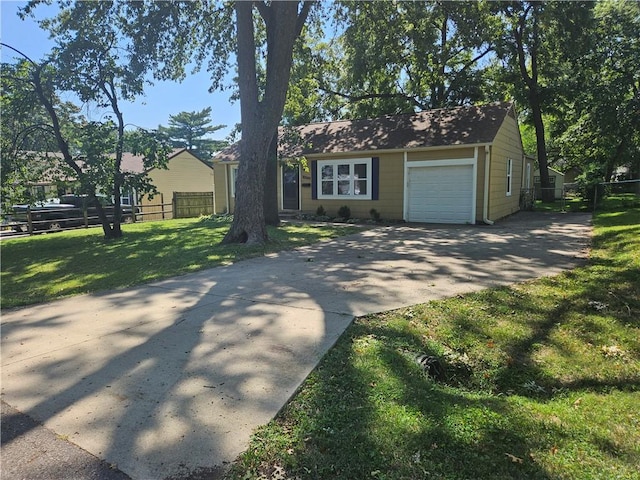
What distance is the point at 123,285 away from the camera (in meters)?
6.75

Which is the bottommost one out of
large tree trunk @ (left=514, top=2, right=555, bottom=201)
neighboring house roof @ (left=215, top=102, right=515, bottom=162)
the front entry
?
the front entry

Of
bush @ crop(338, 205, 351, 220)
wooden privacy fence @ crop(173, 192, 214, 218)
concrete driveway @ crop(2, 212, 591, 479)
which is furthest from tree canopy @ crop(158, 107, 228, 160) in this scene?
concrete driveway @ crop(2, 212, 591, 479)

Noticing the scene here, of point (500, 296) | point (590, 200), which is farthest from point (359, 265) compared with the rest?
point (590, 200)

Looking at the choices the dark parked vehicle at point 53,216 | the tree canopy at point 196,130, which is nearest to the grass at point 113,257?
the dark parked vehicle at point 53,216

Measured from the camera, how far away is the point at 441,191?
14461 millimetres

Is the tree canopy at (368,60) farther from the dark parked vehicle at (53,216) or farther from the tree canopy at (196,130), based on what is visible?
the tree canopy at (196,130)

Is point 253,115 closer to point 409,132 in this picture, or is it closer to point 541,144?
point 409,132

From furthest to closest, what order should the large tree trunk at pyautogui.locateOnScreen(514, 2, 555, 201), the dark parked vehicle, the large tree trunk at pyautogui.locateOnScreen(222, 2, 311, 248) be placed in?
the large tree trunk at pyautogui.locateOnScreen(514, 2, 555, 201) → the dark parked vehicle → the large tree trunk at pyautogui.locateOnScreen(222, 2, 311, 248)

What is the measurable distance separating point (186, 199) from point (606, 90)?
20.4 m

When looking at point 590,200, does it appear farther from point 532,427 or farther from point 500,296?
point 532,427

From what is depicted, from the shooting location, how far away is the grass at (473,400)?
7.13 feet

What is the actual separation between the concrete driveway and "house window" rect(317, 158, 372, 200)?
26.7ft

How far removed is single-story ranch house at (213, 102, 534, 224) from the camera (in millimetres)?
13898

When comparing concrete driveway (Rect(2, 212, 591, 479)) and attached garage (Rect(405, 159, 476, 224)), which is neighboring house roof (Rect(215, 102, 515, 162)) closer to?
attached garage (Rect(405, 159, 476, 224))
